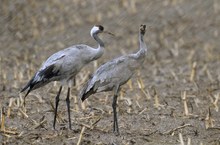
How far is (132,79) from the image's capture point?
11.2m

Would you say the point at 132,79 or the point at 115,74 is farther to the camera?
the point at 132,79

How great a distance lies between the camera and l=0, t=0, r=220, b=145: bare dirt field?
752 centimetres

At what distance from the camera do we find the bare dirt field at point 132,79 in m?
7.52

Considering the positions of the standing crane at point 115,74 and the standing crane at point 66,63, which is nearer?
the standing crane at point 115,74

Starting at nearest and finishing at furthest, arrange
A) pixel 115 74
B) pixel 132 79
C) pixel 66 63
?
pixel 115 74 < pixel 66 63 < pixel 132 79

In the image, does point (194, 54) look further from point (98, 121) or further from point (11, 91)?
point (98, 121)

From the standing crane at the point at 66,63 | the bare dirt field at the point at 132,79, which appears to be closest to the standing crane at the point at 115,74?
the standing crane at the point at 66,63

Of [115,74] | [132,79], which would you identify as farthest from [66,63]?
[132,79]

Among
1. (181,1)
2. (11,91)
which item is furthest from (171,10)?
(11,91)

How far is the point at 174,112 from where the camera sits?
28.6 feet

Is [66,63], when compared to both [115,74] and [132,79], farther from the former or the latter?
[132,79]

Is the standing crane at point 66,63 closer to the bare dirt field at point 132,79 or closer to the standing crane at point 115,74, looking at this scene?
the standing crane at point 115,74

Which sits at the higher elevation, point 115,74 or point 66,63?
point 66,63

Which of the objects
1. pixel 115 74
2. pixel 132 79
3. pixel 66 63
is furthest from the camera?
pixel 132 79
